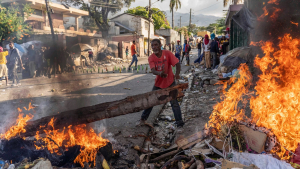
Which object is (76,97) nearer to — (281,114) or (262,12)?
(281,114)

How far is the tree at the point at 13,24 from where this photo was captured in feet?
46.7

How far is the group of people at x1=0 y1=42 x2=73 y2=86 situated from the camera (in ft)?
32.4

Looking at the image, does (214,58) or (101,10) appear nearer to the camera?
(214,58)

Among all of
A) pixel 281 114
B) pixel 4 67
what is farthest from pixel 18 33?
pixel 281 114

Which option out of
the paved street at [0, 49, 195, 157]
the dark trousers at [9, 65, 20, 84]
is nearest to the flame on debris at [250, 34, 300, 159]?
the paved street at [0, 49, 195, 157]

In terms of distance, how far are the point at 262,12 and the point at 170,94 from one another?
5706 millimetres

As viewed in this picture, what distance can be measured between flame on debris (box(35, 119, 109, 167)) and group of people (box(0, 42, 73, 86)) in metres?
6.86

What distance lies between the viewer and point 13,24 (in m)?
14.6

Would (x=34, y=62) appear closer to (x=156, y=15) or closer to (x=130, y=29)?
(x=130, y=29)

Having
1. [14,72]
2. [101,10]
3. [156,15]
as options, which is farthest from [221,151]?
[156,15]

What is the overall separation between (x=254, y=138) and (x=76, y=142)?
2508 mm

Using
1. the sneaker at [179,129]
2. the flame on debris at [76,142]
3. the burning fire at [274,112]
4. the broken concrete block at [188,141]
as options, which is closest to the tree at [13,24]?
the flame on debris at [76,142]

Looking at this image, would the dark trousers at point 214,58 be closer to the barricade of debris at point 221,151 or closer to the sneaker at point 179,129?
the sneaker at point 179,129

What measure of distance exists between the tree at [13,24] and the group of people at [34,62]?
296 cm
